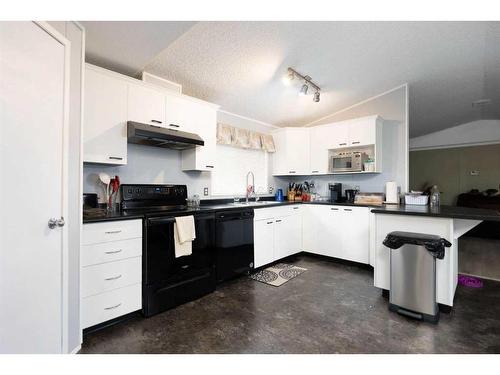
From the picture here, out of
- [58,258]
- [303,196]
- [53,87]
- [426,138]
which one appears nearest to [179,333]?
[58,258]

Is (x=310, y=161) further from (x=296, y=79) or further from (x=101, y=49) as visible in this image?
(x=101, y=49)

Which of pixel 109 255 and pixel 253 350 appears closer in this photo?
pixel 253 350

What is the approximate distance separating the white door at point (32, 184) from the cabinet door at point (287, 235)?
252 centimetres

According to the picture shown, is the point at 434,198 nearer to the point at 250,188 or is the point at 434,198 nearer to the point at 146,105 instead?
the point at 250,188

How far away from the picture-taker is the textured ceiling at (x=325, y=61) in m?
2.29

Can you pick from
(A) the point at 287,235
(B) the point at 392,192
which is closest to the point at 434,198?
(B) the point at 392,192

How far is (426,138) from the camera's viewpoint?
21.6 feet

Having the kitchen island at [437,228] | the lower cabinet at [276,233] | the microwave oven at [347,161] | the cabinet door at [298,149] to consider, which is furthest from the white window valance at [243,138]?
the kitchen island at [437,228]

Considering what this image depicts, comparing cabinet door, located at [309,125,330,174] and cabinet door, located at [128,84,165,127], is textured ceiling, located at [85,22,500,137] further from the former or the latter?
cabinet door, located at [309,125,330,174]

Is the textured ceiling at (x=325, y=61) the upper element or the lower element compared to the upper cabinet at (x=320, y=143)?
upper

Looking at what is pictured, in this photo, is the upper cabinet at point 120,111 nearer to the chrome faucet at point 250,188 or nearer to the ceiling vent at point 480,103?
the chrome faucet at point 250,188

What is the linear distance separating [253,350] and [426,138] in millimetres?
7391

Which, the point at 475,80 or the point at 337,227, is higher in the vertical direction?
the point at 475,80
